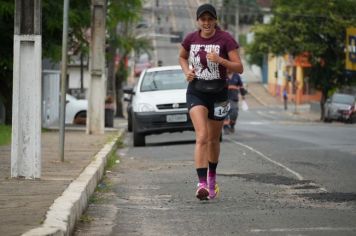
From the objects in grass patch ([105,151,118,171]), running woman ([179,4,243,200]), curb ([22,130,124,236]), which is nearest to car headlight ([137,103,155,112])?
grass patch ([105,151,118,171])

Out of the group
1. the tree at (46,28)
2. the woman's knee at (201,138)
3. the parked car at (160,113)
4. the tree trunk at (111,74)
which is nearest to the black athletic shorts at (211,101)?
the woman's knee at (201,138)

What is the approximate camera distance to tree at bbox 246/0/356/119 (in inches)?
2184

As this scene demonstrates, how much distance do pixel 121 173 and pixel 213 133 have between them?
3515 mm

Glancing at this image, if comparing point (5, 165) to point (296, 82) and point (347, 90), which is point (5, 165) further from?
point (296, 82)

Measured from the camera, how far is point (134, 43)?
165 ft

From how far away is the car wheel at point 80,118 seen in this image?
3353 cm

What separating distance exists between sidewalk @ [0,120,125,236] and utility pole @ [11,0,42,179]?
25 centimetres

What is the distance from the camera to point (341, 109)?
158 ft

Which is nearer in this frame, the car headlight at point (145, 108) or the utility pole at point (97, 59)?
the car headlight at point (145, 108)

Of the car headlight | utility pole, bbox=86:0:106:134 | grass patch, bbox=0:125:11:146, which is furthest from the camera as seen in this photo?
utility pole, bbox=86:0:106:134

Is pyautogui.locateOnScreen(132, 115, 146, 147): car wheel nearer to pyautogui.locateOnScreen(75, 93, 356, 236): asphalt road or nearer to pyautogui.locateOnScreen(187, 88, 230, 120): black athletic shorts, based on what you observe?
pyautogui.locateOnScreen(75, 93, 356, 236): asphalt road

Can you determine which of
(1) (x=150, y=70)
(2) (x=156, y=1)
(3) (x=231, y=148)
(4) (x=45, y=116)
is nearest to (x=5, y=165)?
(3) (x=231, y=148)

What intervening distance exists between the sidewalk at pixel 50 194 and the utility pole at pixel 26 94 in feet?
0.81

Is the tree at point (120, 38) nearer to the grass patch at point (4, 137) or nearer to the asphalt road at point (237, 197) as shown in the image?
the grass patch at point (4, 137)
